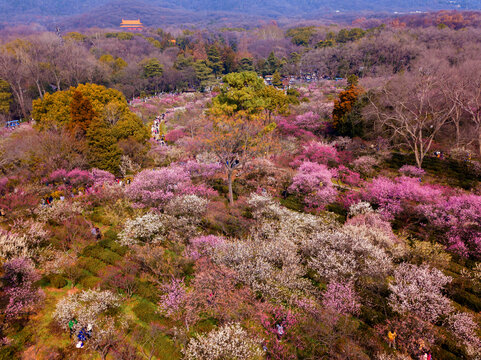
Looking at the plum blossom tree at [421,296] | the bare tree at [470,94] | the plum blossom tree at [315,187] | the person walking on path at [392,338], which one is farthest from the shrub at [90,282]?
the bare tree at [470,94]

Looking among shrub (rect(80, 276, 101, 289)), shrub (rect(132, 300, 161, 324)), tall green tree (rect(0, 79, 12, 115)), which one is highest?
tall green tree (rect(0, 79, 12, 115))

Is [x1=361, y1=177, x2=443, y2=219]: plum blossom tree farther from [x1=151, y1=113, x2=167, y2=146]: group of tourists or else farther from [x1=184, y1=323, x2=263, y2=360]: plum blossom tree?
[x1=151, y1=113, x2=167, y2=146]: group of tourists

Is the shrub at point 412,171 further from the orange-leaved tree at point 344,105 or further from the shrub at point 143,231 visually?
the shrub at point 143,231

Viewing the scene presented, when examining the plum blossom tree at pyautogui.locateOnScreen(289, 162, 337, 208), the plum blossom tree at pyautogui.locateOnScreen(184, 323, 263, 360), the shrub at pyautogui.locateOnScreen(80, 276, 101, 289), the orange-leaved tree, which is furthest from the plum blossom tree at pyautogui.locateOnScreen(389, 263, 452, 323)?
the orange-leaved tree

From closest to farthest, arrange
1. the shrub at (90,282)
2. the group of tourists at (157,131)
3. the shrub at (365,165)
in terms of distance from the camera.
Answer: the shrub at (90,282) < the shrub at (365,165) < the group of tourists at (157,131)

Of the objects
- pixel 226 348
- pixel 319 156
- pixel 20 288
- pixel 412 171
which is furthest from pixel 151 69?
pixel 226 348

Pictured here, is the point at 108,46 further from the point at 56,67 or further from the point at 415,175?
the point at 415,175

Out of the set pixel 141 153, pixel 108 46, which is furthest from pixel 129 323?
pixel 108 46

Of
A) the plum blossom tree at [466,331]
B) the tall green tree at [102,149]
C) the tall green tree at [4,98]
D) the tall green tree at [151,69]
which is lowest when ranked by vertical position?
the plum blossom tree at [466,331]
